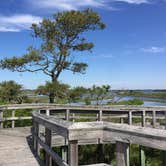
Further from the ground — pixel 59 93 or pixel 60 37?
pixel 60 37

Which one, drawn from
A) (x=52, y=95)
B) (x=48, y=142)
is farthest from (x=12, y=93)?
(x=48, y=142)

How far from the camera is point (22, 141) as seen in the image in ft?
27.5

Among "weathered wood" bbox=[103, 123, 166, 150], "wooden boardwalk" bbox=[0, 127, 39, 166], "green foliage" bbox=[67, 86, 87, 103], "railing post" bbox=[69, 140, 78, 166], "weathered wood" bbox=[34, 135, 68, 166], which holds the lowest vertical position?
"wooden boardwalk" bbox=[0, 127, 39, 166]

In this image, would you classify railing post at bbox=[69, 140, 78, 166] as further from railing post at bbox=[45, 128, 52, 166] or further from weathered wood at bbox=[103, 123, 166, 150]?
railing post at bbox=[45, 128, 52, 166]

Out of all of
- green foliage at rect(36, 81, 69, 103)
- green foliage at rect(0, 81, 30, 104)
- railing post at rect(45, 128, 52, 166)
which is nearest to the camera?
railing post at rect(45, 128, 52, 166)

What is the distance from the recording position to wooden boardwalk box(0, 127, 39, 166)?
620cm

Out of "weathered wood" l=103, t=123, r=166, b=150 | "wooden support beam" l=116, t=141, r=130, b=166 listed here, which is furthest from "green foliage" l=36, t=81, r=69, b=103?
"wooden support beam" l=116, t=141, r=130, b=166

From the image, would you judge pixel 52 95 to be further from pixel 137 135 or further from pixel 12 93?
pixel 137 135

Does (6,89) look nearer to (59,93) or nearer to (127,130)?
(59,93)

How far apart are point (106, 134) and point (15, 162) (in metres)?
2.92

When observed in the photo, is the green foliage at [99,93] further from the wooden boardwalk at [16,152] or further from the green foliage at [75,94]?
the wooden boardwalk at [16,152]

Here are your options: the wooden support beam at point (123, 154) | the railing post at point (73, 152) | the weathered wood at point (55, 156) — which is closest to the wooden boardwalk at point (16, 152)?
the weathered wood at point (55, 156)

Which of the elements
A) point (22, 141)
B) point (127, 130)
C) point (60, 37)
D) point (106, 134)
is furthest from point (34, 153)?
point (60, 37)

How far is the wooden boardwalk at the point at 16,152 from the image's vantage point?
6.20 meters
